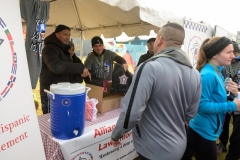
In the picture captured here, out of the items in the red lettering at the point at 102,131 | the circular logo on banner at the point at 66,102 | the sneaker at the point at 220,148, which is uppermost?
the circular logo on banner at the point at 66,102

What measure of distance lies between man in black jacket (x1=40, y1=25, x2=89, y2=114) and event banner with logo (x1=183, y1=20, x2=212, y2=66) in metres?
1.77

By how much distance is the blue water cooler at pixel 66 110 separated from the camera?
136 centimetres

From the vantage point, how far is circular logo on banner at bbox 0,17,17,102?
1033 millimetres

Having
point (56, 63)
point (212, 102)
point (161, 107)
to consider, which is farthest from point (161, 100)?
point (56, 63)

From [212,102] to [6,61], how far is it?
58.6 inches

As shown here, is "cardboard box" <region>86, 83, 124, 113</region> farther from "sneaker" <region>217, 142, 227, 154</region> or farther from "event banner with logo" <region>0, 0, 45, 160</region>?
"sneaker" <region>217, 142, 227, 154</region>

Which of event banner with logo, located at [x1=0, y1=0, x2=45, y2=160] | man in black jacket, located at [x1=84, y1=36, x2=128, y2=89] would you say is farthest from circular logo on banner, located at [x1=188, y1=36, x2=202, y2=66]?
event banner with logo, located at [x1=0, y1=0, x2=45, y2=160]

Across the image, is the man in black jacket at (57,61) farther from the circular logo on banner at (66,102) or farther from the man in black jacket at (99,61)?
the circular logo on banner at (66,102)

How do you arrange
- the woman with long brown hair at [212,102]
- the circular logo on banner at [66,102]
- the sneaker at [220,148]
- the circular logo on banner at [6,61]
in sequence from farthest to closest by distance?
the sneaker at [220,148] < the woman with long brown hair at [212,102] < the circular logo on banner at [66,102] < the circular logo on banner at [6,61]

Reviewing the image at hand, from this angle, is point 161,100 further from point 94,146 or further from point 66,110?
point 94,146

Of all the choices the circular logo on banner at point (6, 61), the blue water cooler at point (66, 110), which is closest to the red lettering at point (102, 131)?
the blue water cooler at point (66, 110)

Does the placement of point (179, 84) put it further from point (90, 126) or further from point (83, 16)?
point (83, 16)

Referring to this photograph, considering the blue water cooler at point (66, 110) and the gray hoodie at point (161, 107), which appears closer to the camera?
the gray hoodie at point (161, 107)

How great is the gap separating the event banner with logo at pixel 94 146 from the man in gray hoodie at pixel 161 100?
0.43 m
